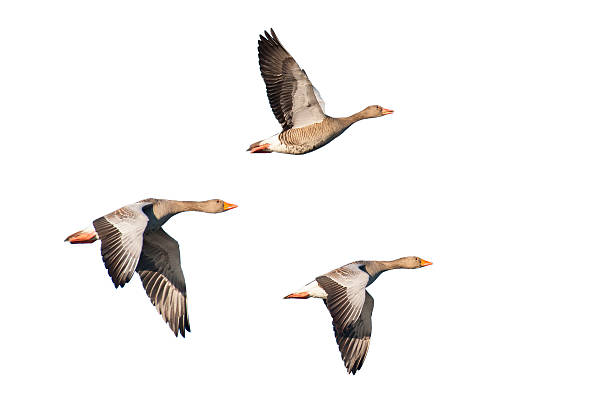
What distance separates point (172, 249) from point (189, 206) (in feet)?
2.78

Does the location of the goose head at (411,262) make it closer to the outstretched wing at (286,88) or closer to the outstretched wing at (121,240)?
the outstretched wing at (286,88)

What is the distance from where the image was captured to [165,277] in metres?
22.9

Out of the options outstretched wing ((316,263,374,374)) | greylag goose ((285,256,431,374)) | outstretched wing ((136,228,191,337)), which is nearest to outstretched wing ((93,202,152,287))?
outstretched wing ((136,228,191,337))

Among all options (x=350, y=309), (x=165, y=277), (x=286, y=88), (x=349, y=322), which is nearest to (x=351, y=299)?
(x=350, y=309)

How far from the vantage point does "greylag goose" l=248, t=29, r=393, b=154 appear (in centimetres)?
2302

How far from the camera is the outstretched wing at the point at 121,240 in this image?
Result: 20062mm

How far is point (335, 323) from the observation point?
69.3ft

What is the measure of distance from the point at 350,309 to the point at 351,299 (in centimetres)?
19

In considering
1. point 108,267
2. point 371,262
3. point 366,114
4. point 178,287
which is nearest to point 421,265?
point 371,262

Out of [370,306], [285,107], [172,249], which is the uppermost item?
[285,107]

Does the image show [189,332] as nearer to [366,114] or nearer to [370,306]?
[370,306]

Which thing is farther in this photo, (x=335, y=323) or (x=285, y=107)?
(x=285, y=107)

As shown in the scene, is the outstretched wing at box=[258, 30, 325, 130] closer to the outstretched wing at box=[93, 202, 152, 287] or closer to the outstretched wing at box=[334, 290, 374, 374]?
the outstretched wing at box=[334, 290, 374, 374]

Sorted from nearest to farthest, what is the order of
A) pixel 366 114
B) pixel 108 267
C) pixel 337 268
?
pixel 108 267 < pixel 337 268 < pixel 366 114
